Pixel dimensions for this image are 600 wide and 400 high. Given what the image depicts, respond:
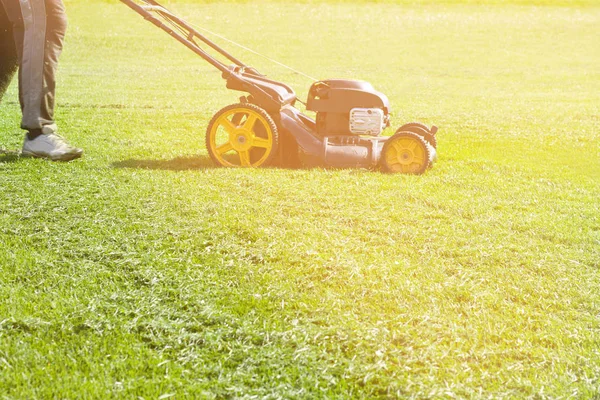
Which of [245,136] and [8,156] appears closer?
[245,136]

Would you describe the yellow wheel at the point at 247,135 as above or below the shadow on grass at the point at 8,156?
above

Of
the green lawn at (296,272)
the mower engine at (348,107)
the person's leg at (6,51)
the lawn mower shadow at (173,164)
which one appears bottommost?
the green lawn at (296,272)

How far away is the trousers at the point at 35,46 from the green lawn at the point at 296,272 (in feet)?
1.19

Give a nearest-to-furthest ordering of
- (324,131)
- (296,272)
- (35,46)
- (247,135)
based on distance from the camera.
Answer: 1. (296,272)
2. (35,46)
3. (247,135)
4. (324,131)

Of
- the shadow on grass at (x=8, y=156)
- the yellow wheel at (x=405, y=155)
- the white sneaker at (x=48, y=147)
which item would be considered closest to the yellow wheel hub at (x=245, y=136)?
the yellow wheel at (x=405, y=155)

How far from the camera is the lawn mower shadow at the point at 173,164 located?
4.93m

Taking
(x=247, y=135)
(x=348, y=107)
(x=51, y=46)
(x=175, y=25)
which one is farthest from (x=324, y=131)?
(x=51, y=46)

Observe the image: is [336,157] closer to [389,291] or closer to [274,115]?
[274,115]

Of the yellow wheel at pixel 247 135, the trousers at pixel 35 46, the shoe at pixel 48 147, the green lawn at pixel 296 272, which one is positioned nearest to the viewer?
the green lawn at pixel 296 272

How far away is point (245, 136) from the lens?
4.81 metres

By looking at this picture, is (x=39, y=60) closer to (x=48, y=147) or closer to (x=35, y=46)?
(x=35, y=46)

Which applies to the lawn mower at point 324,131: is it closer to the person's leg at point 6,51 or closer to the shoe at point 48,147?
the person's leg at point 6,51

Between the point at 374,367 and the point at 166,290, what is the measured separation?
36.3 inches

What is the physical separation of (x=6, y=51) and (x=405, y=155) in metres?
2.71
